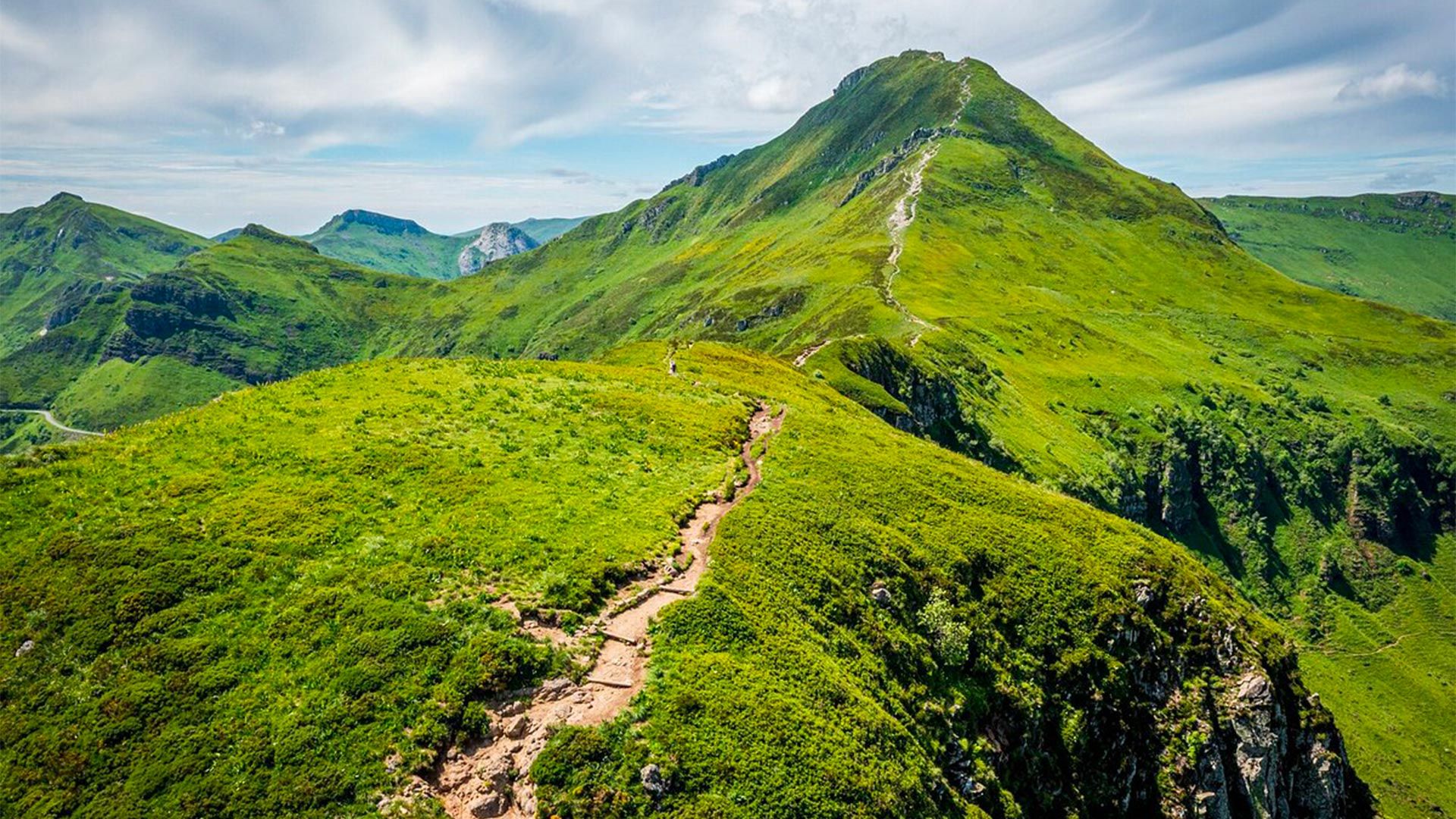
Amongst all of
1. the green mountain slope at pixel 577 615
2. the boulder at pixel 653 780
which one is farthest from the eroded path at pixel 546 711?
the boulder at pixel 653 780

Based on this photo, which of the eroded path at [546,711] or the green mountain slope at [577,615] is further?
the green mountain slope at [577,615]

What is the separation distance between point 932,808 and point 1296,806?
1543 inches

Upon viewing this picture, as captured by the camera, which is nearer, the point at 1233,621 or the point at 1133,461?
the point at 1233,621

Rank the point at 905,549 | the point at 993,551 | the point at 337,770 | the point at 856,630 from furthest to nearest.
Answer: the point at 993,551 → the point at 905,549 → the point at 856,630 → the point at 337,770

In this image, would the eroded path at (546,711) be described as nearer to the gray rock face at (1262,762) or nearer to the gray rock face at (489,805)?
the gray rock face at (489,805)

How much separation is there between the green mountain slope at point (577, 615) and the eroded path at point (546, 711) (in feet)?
2.33

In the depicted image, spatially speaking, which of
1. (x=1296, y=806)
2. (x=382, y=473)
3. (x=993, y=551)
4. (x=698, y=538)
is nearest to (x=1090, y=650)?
(x=993, y=551)

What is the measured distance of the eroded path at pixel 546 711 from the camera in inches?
825

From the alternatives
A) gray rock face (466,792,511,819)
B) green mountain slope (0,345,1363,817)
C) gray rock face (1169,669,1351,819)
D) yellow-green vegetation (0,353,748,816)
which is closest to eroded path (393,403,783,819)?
gray rock face (466,792,511,819)

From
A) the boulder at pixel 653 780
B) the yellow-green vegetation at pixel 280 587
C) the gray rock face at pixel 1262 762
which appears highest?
the yellow-green vegetation at pixel 280 587

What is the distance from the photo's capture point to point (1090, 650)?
41.2 meters

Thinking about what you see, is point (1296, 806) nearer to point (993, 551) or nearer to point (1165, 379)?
point (993, 551)

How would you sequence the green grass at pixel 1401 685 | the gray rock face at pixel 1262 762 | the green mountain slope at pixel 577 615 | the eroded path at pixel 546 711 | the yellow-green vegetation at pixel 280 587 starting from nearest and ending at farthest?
the yellow-green vegetation at pixel 280 587
the eroded path at pixel 546 711
the green mountain slope at pixel 577 615
the gray rock face at pixel 1262 762
the green grass at pixel 1401 685

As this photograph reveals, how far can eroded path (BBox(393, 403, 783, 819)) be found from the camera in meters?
21.0
